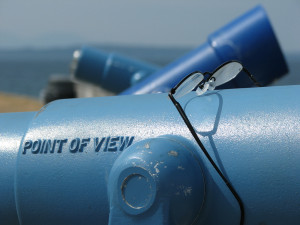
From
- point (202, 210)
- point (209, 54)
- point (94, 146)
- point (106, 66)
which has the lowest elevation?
point (106, 66)

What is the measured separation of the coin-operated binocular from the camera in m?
1.71

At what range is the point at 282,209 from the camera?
1.70 metres

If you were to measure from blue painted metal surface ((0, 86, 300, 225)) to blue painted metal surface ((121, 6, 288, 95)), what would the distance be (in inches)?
41.2

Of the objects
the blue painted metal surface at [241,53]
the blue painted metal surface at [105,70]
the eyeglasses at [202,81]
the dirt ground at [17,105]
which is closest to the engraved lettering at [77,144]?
the eyeglasses at [202,81]

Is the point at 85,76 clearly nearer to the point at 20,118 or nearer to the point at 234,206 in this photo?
the point at 20,118

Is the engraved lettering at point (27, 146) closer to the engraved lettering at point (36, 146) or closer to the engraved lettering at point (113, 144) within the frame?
the engraved lettering at point (36, 146)

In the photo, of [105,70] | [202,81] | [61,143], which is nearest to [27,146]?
[61,143]

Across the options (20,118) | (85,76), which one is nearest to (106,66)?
(85,76)

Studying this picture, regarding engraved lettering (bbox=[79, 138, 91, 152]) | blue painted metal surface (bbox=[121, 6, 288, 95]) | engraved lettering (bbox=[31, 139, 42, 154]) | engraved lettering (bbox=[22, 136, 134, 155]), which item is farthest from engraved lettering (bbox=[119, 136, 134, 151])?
blue painted metal surface (bbox=[121, 6, 288, 95])

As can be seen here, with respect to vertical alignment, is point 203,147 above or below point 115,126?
below

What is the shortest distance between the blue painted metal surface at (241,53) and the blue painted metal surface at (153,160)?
105cm

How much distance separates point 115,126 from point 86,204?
33 cm

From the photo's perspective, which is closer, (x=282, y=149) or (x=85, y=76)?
(x=282, y=149)

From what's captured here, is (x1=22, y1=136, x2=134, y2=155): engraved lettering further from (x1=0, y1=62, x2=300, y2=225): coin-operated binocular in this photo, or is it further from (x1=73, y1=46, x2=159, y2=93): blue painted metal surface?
(x1=73, y1=46, x2=159, y2=93): blue painted metal surface
